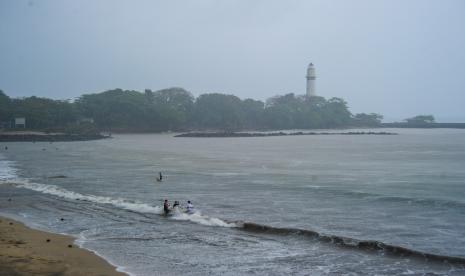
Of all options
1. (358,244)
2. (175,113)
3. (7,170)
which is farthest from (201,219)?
(175,113)

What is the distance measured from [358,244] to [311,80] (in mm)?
163165

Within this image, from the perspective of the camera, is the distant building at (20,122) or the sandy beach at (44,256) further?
the distant building at (20,122)

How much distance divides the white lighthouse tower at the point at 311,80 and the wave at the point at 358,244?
499 feet

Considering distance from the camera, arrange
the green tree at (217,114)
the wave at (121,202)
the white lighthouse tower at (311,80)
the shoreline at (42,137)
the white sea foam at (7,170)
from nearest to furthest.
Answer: the wave at (121,202) → the white sea foam at (7,170) → the shoreline at (42,137) → the green tree at (217,114) → the white lighthouse tower at (311,80)

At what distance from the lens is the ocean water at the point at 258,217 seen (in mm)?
15628

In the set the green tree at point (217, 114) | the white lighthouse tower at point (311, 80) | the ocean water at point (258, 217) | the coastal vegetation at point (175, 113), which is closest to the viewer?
the ocean water at point (258, 217)

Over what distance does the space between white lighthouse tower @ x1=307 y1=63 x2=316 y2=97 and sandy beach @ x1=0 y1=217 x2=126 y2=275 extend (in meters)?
156

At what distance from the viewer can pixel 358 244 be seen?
1767 centimetres

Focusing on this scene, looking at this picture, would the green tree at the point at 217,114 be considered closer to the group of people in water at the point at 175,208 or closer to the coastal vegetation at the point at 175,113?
the coastal vegetation at the point at 175,113

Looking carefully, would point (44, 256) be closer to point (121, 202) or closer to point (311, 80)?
point (121, 202)

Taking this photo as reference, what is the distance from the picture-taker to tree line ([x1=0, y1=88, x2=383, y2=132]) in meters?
114

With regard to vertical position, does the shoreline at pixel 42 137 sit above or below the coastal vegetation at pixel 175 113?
below

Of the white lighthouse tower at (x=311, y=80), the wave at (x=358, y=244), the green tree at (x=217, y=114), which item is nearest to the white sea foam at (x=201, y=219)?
the wave at (x=358, y=244)

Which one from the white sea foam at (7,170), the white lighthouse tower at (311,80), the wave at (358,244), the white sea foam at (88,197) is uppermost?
the white lighthouse tower at (311,80)
